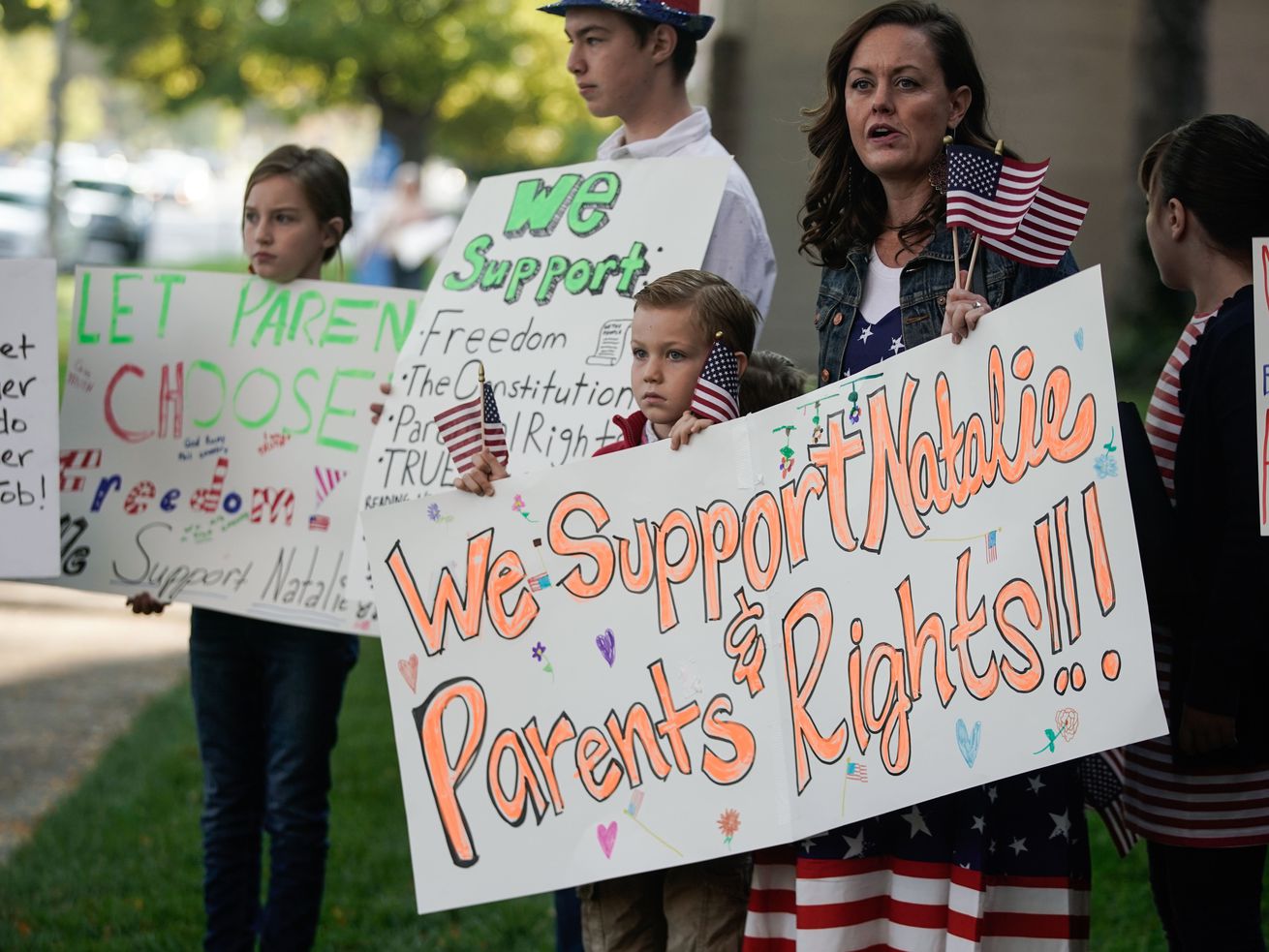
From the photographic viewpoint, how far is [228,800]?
3.66m

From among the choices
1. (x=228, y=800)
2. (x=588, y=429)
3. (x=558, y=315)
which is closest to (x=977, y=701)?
(x=588, y=429)

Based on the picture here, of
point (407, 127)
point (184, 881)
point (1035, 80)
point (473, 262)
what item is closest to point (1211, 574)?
point (473, 262)

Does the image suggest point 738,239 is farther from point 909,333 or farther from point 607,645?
point 607,645

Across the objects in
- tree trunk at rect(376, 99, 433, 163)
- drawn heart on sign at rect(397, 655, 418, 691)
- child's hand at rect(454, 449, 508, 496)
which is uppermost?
tree trunk at rect(376, 99, 433, 163)

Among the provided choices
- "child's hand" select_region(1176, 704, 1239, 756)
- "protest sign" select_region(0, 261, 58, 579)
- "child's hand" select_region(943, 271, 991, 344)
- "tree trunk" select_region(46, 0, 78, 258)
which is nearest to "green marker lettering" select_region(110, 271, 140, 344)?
"protest sign" select_region(0, 261, 58, 579)

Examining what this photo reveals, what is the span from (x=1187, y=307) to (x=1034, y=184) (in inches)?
342

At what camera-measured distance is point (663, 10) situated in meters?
3.45

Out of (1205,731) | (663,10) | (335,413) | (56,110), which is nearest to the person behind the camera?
(1205,731)

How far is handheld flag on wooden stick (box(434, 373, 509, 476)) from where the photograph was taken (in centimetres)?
299

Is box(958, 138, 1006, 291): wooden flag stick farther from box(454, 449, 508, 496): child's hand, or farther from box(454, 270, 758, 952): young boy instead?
box(454, 449, 508, 496): child's hand

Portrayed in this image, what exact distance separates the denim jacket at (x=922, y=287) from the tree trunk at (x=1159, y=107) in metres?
7.60

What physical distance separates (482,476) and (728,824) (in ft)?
2.54

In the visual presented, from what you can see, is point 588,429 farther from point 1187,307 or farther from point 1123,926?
point 1187,307

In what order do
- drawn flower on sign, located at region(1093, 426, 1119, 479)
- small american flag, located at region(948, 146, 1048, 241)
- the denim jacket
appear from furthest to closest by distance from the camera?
the denim jacket < small american flag, located at region(948, 146, 1048, 241) < drawn flower on sign, located at region(1093, 426, 1119, 479)
